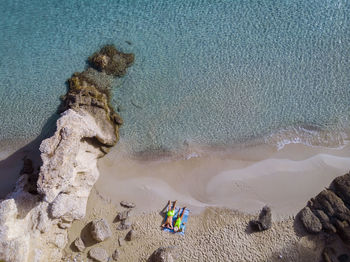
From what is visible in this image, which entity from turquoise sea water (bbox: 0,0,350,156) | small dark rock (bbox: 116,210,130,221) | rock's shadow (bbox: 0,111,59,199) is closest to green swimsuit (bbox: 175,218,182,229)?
small dark rock (bbox: 116,210,130,221)

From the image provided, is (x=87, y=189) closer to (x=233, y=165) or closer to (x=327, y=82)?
(x=233, y=165)

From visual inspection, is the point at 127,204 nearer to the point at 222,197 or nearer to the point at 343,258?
the point at 222,197

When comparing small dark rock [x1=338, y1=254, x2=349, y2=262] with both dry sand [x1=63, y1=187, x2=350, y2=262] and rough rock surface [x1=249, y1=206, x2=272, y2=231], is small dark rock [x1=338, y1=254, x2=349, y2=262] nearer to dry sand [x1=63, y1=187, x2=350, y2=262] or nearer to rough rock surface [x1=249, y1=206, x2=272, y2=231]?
dry sand [x1=63, y1=187, x2=350, y2=262]

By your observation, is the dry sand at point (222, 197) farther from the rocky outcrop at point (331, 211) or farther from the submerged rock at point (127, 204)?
the rocky outcrop at point (331, 211)

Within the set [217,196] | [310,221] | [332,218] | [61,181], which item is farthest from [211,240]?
[61,181]

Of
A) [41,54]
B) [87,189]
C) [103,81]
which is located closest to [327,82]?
[103,81]

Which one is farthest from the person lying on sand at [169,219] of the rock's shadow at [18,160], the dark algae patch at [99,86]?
the rock's shadow at [18,160]

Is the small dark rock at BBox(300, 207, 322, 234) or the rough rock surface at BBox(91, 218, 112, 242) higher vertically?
the small dark rock at BBox(300, 207, 322, 234)
